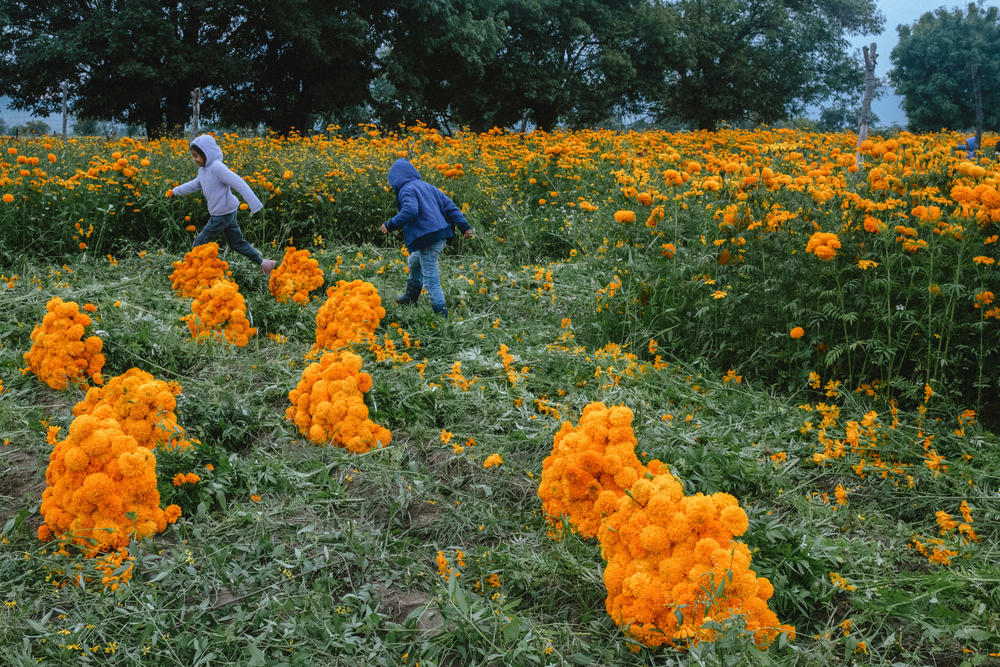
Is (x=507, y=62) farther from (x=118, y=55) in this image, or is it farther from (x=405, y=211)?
(x=405, y=211)

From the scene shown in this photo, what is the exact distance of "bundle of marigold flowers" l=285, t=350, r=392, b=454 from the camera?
3811 mm

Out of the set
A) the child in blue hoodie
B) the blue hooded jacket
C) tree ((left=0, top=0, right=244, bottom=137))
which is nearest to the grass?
the child in blue hoodie

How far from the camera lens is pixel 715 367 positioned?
202 inches

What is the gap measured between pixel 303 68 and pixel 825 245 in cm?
2290

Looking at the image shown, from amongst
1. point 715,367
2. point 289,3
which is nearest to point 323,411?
point 715,367

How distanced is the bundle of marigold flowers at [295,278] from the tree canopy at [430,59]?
14421 millimetres

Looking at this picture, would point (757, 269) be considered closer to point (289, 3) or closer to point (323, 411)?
point (323, 411)

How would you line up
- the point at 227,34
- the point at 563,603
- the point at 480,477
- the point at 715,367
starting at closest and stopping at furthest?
the point at 563,603 → the point at 480,477 → the point at 715,367 → the point at 227,34

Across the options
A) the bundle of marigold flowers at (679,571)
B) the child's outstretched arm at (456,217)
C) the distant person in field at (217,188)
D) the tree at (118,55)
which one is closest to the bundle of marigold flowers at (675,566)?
the bundle of marigold flowers at (679,571)

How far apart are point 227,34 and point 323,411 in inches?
896

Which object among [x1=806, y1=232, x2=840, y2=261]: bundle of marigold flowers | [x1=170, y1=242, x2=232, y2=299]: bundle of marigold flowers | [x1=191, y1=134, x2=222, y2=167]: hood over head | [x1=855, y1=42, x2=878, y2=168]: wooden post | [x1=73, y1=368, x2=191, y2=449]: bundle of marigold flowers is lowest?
[x1=73, y1=368, x2=191, y2=449]: bundle of marigold flowers

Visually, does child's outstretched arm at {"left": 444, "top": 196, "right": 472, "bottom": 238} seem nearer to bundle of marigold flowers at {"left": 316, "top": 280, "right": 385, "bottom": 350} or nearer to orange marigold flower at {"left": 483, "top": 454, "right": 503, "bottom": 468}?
bundle of marigold flowers at {"left": 316, "top": 280, "right": 385, "bottom": 350}

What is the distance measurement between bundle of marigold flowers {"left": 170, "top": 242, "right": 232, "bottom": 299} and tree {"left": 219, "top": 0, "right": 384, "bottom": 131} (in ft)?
56.6

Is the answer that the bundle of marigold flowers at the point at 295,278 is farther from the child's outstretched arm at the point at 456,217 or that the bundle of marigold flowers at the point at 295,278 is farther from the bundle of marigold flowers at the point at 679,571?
the bundle of marigold flowers at the point at 679,571
